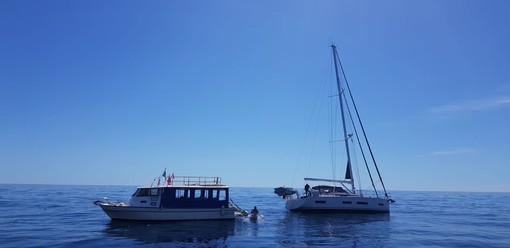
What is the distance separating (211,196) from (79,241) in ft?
44.7

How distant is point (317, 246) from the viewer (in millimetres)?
26438

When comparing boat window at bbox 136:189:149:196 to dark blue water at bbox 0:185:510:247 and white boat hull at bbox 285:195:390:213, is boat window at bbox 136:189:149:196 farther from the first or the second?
white boat hull at bbox 285:195:390:213

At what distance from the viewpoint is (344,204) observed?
152ft

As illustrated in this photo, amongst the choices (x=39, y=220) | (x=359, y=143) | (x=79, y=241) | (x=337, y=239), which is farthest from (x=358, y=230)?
(x=39, y=220)

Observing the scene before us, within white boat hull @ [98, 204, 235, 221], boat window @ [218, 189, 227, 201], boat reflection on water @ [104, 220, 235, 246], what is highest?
boat window @ [218, 189, 227, 201]

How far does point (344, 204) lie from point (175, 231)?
22798 millimetres

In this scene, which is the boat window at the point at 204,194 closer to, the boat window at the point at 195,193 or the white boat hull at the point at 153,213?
the boat window at the point at 195,193

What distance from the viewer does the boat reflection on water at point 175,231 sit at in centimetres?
2872

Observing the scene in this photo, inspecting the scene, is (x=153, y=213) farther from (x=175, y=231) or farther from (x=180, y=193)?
(x=175, y=231)

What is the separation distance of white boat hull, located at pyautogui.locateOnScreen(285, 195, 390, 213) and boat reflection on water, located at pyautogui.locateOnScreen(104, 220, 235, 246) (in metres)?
12.8

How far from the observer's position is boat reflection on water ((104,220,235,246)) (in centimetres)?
2872

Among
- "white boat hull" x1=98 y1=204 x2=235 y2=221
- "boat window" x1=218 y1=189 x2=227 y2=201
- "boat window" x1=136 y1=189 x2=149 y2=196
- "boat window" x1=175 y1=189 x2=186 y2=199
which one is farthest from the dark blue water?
"boat window" x1=136 y1=189 x2=149 y2=196

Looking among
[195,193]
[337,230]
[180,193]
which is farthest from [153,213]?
[337,230]

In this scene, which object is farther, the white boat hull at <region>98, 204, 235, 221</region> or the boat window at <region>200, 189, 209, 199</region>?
the boat window at <region>200, 189, 209, 199</region>
